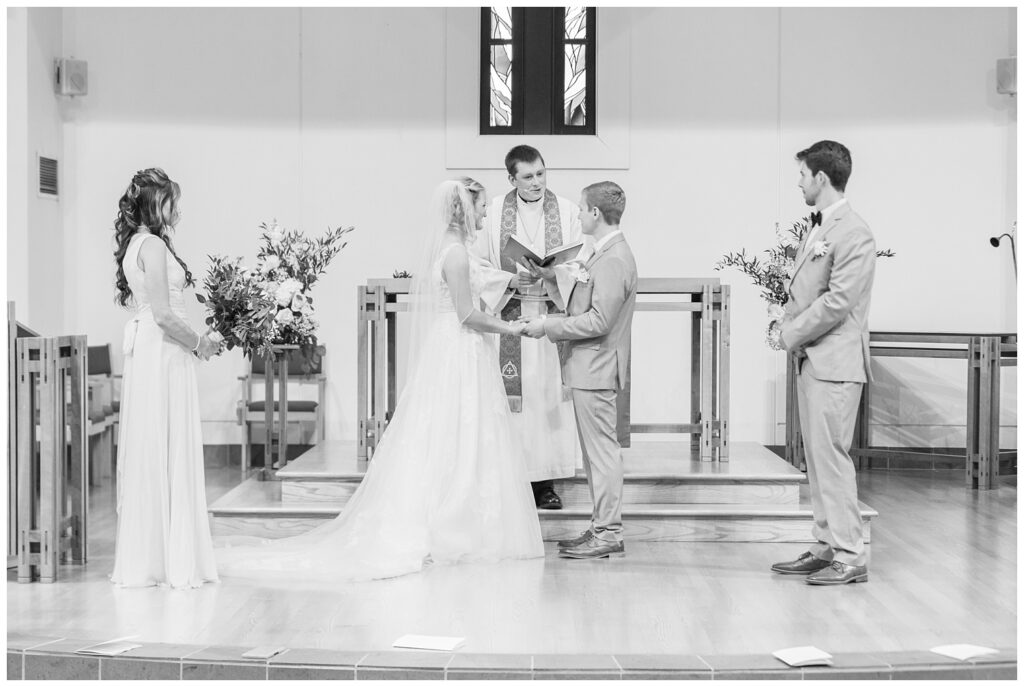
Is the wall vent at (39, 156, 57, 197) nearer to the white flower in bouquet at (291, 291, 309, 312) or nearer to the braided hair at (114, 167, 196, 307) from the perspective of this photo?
the white flower in bouquet at (291, 291, 309, 312)

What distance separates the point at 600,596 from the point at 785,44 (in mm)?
5330

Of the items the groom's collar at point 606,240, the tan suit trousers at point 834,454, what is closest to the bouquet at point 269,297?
the groom's collar at point 606,240

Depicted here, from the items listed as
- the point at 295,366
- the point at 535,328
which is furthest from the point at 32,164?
the point at 535,328

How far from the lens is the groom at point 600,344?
16.1ft

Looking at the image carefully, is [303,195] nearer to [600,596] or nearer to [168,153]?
[168,153]

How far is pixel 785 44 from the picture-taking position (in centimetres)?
837

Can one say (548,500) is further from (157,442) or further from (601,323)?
(157,442)

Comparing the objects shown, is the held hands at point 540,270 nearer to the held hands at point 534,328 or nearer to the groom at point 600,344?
the groom at point 600,344

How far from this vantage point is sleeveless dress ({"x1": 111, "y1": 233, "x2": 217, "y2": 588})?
4.55m

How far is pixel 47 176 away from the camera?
8.01 m

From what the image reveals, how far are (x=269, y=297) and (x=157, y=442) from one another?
1.72 m

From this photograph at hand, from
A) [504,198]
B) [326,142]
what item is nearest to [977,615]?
[504,198]

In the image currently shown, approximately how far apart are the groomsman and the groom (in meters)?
0.72

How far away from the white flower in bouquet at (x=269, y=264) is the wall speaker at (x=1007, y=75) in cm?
539
